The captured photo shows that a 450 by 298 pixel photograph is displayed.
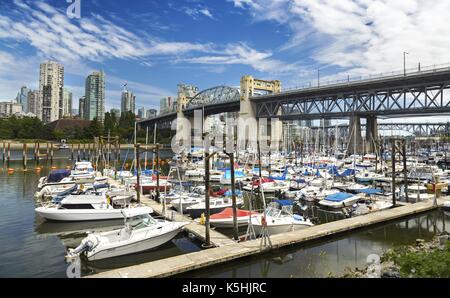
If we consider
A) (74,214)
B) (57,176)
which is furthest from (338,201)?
(57,176)

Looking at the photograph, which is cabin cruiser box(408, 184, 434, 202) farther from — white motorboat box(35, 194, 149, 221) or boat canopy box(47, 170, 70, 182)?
boat canopy box(47, 170, 70, 182)

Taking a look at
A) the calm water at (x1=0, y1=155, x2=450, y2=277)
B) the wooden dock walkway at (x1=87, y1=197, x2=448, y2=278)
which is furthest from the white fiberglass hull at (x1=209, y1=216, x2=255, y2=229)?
the wooden dock walkway at (x1=87, y1=197, x2=448, y2=278)

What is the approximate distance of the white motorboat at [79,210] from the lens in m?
22.5

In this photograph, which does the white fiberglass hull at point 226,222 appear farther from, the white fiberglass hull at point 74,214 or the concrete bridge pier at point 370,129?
the concrete bridge pier at point 370,129

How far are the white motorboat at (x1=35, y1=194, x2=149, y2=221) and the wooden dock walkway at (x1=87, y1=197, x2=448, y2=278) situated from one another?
35.9 ft

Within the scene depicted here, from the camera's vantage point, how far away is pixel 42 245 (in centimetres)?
1833

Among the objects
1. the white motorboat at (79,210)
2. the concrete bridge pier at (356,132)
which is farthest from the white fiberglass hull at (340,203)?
the concrete bridge pier at (356,132)

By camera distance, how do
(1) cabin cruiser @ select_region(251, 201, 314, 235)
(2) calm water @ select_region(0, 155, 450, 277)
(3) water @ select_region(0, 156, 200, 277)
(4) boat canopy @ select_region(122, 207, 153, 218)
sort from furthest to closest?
(1) cabin cruiser @ select_region(251, 201, 314, 235)
(4) boat canopy @ select_region(122, 207, 153, 218)
(3) water @ select_region(0, 156, 200, 277)
(2) calm water @ select_region(0, 155, 450, 277)

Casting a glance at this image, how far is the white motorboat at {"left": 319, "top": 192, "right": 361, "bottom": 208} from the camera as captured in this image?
87.6 ft

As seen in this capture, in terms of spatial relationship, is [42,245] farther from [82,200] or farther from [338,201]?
[338,201]
